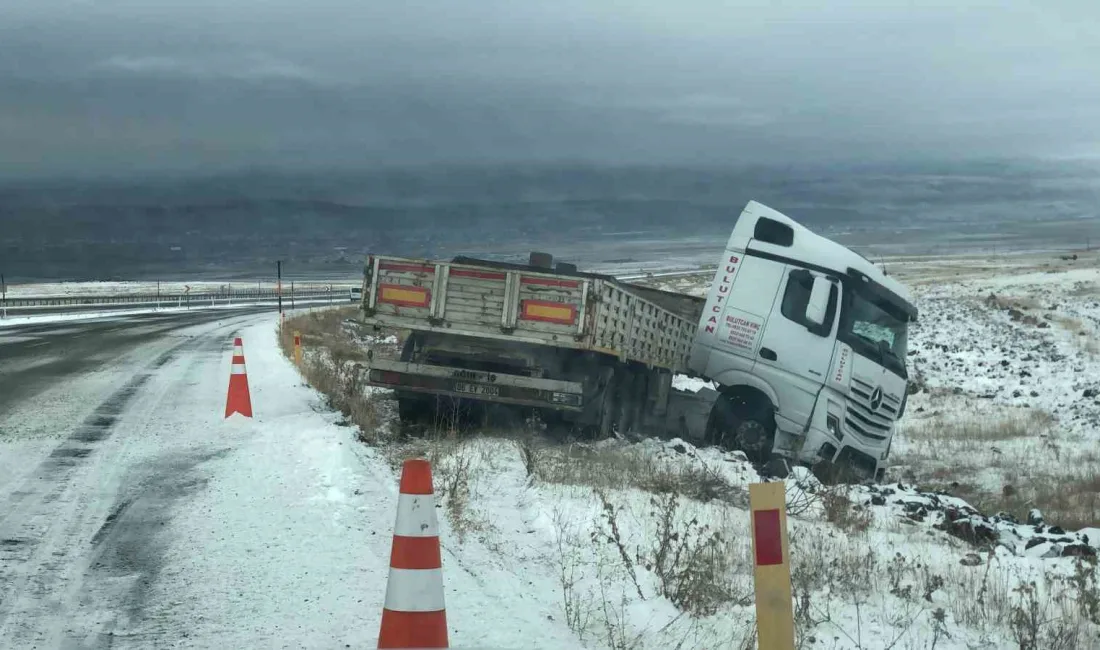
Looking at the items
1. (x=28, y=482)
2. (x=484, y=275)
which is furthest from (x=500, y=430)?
(x=28, y=482)

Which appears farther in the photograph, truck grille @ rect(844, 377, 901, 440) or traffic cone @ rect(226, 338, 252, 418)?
truck grille @ rect(844, 377, 901, 440)

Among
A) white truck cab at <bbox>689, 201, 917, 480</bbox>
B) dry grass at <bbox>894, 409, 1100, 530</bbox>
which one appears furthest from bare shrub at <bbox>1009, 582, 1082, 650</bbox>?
white truck cab at <bbox>689, 201, 917, 480</bbox>

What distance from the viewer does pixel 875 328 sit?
14.8m

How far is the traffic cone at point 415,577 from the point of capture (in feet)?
17.3

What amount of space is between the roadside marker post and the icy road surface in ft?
4.48

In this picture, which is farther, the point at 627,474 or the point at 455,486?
the point at 627,474

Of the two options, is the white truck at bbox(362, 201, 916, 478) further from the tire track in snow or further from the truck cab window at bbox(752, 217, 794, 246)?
the tire track in snow

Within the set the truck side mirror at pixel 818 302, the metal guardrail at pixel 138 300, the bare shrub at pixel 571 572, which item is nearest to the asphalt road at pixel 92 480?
the bare shrub at pixel 571 572

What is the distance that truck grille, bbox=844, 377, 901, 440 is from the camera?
14.6 m

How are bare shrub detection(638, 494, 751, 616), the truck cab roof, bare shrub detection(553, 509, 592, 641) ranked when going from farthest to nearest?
the truck cab roof, bare shrub detection(638, 494, 751, 616), bare shrub detection(553, 509, 592, 641)

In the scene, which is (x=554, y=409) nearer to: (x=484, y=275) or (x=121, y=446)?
(x=484, y=275)

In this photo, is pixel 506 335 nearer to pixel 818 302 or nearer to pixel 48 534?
pixel 818 302

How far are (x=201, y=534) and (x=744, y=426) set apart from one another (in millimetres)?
7939

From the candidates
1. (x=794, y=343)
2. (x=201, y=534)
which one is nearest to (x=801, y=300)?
(x=794, y=343)
